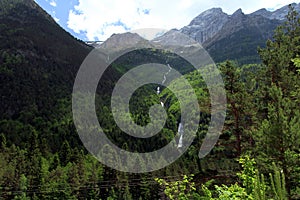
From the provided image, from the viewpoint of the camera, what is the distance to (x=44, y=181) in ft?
189

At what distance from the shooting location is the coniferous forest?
43.0 ft

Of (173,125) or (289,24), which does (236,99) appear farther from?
(173,125)

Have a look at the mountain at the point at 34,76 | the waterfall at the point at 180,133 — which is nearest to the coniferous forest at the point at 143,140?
the mountain at the point at 34,76

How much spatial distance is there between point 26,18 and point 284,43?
20168 centimetres

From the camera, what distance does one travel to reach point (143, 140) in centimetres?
10894

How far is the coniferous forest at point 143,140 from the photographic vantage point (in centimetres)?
1309

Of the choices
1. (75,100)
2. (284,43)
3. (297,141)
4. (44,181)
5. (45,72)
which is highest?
(45,72)

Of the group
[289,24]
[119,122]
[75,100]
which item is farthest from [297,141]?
[75,100]

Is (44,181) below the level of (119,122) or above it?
below

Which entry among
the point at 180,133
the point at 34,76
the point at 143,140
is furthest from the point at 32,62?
the point at 180,133

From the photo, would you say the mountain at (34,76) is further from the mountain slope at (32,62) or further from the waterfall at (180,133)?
the waterfall at (180,133)

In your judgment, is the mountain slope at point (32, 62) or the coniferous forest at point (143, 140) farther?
the mountain slope at point (32, 62)

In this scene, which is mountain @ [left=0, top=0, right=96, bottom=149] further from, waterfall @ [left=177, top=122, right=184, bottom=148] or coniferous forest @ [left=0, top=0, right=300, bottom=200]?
waterfall @ [left=177, top=122, right=184, bottom=148]

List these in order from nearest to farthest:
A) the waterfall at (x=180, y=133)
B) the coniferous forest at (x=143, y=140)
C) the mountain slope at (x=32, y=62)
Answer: the coniferous forest at (x=143, y=140)
the waterfall at (x=180, y=133)
the mountain slope at (x=32, y=62)
